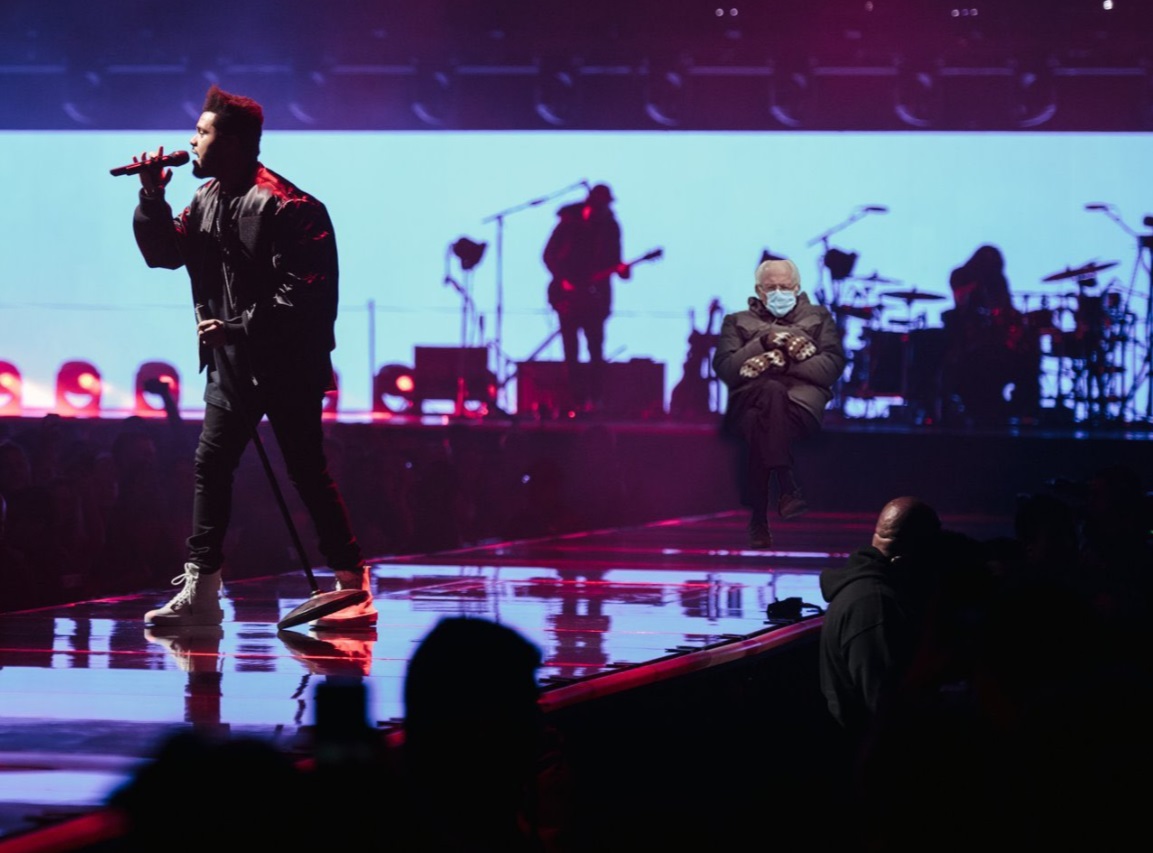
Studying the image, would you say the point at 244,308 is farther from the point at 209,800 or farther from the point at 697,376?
the point at 697,376

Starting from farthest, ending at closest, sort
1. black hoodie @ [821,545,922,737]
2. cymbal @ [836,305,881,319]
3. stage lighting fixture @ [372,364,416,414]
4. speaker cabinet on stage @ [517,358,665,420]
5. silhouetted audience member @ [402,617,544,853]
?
1. stage lighting fixture @ [372,364,416,414]
2. speaker cabinet on stage @ [517,358,665,420]
3. cymbal @ [836,305,881,319]
4. black hoodie @ [821,545,922,737]
5. silhouetted audience member @ [402,617,544,853]

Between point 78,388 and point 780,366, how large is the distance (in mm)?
10021

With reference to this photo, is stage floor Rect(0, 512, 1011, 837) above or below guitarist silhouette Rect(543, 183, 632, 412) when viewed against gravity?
below

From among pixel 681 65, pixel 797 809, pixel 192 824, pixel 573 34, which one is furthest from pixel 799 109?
pixel 192 824

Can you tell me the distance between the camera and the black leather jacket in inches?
202

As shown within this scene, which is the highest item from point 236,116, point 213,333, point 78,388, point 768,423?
point 236,116

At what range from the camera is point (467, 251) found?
15.4 metres

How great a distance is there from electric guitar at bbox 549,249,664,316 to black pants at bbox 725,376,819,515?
25.3ft

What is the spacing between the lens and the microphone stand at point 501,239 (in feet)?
51.3

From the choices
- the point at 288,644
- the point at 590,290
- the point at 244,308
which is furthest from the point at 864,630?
the point at 590,290

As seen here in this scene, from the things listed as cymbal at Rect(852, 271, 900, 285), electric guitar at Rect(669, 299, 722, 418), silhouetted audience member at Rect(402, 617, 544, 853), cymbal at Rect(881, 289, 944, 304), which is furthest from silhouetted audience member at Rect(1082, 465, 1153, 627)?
electric guitar at Rect(669, 299, 722, 418)

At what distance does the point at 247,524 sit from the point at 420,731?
712 cm

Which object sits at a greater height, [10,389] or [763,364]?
[10,389]

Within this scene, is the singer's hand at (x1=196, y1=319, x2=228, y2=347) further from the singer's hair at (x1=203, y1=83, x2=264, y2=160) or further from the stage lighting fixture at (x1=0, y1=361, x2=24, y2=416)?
the stage lighting fixture at (x1=0, y1=361, x2=24, y2=416)
